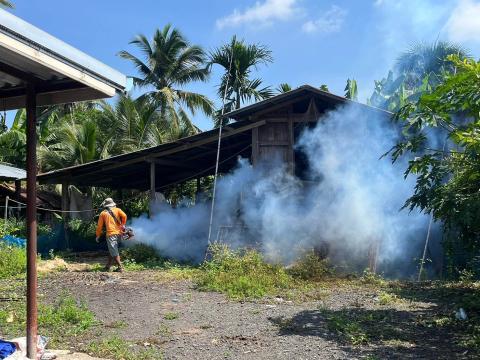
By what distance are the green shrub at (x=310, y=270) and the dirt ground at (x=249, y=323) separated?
85 centimetres

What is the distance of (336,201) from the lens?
12148 millimetres

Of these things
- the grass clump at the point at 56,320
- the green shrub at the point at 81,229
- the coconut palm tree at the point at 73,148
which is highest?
the coconut palm tree at the point at 73,148

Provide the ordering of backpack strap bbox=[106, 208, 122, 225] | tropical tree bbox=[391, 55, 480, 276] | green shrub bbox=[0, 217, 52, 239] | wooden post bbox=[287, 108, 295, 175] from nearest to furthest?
1. tropical tree bbox=[391, 55, 480, 276]
2. backpack strap bbox=[106, 208, 122, 225]
3. wooden post bbox=[287, 108, 295, 175]
4. green shrub bbox=[0, 217, 52, 239]

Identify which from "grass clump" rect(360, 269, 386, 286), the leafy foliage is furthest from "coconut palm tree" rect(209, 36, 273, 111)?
"grass clump" rect(360, 269, 386, 286)

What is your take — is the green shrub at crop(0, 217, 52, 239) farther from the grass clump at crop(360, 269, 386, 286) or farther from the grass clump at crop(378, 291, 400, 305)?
the grass clump at crop(378, 291, 400, 305)

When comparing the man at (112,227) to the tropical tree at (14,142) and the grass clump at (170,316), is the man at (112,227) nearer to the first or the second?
the grass clump at (170,316)

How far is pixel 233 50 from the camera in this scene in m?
21.4

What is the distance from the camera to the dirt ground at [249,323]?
5.50 m

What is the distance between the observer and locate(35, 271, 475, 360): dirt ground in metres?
5.50

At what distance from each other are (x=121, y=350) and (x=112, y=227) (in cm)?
667

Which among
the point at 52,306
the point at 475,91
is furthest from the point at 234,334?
the point at 475,91

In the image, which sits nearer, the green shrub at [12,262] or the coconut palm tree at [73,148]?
the green shrub at [12,262]

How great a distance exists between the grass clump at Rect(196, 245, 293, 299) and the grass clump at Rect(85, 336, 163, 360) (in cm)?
309

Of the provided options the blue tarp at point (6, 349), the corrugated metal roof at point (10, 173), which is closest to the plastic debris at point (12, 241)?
the corrugated metal roof at point (10, 173)
